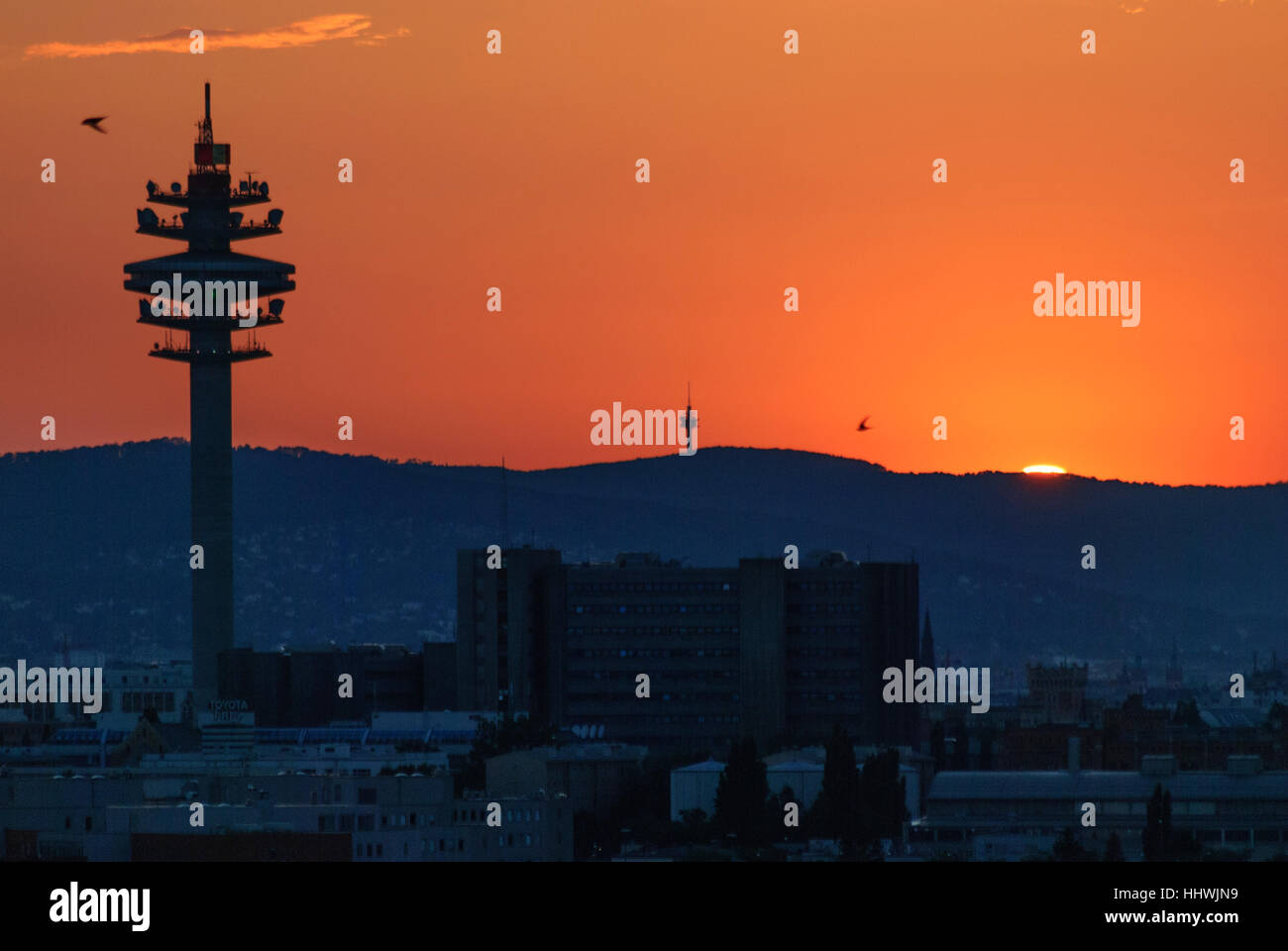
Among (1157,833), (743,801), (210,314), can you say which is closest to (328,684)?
(210,314)

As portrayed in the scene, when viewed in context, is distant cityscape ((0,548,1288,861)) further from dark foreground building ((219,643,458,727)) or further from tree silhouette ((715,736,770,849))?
tree silhouette ((715,736,770,849))

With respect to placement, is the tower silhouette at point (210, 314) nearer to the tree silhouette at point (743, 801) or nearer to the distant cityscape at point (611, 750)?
the distant cityscape at point (611, 750)

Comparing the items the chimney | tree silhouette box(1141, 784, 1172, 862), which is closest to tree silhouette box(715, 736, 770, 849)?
tree silhouette box(1141, 784, 1172, 862)

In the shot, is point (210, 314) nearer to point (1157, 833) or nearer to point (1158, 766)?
point (1158, 766)

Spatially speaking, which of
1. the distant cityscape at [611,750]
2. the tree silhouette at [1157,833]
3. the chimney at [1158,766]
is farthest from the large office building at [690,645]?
the tree silhouette at [1157,833]
